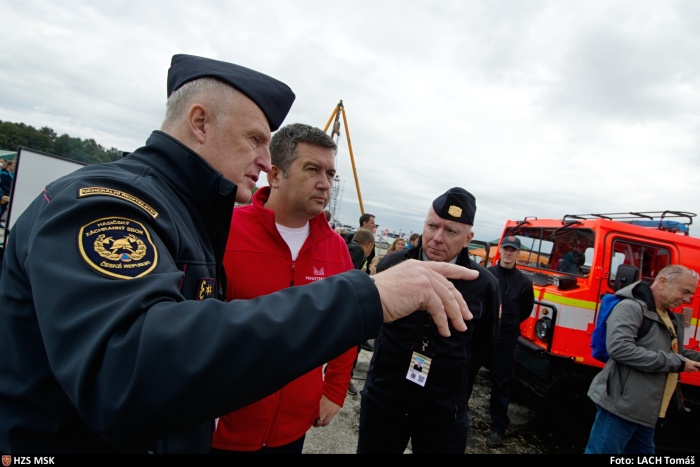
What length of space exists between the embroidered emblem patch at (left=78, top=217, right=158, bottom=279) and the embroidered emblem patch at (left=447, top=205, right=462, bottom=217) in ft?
7.50

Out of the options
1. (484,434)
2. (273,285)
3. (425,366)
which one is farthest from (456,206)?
(484,434)

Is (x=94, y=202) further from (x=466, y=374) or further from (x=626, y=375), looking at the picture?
(x=626, y=375)

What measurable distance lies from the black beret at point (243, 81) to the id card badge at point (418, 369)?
1829mm

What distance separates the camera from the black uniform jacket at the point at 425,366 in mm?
2359

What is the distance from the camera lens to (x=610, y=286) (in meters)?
4.07

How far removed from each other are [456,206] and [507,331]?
2393 mm

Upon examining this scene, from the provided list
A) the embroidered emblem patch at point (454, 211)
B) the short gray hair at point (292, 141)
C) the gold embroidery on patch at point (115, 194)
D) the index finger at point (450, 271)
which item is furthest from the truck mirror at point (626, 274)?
the gold embroidery on patch at point (115, 194)

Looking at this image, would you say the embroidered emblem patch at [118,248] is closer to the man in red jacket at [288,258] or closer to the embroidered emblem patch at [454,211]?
the man in red jacket at [288,258]

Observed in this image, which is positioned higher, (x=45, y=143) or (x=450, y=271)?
(x=45, y=143)

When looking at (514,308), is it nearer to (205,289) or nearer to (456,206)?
(456,206)

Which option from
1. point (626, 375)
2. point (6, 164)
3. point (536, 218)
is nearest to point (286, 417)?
point (626, 375)

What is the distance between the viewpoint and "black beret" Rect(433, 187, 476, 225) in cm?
265

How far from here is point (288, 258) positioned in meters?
2.00

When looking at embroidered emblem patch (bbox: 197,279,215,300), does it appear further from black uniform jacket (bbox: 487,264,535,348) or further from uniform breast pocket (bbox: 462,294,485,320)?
black uniform jacket (bbox: 487,264,535,348)
